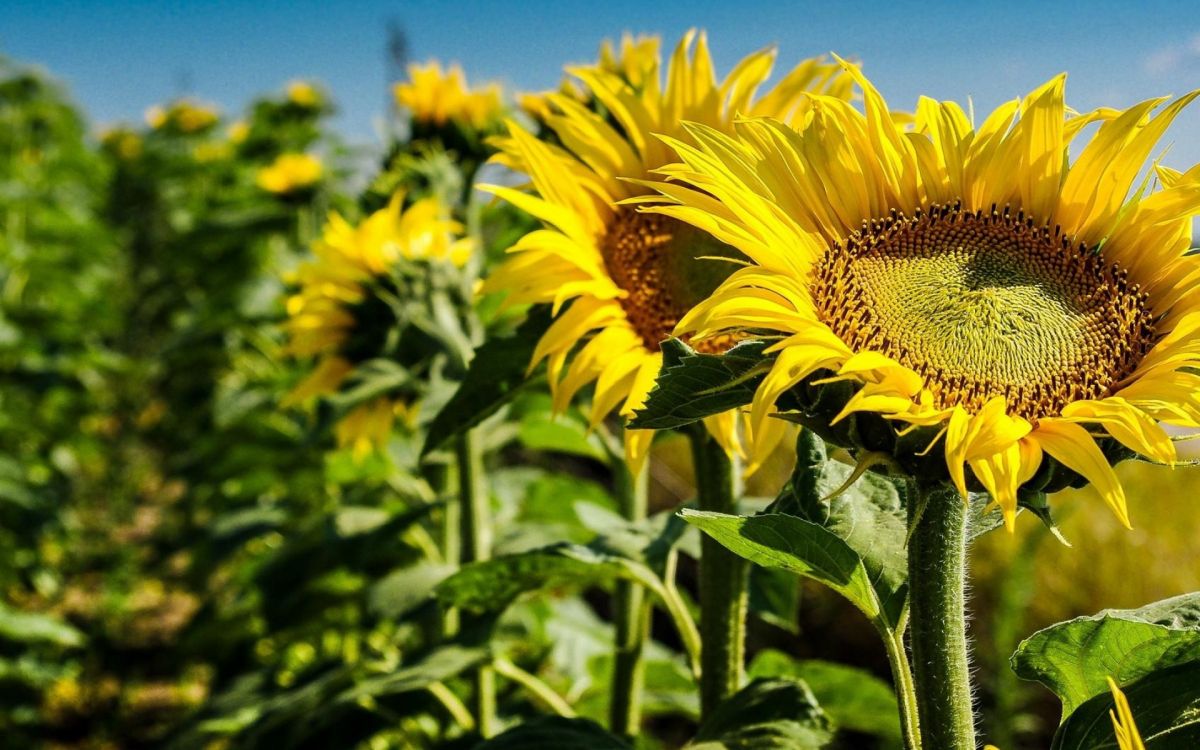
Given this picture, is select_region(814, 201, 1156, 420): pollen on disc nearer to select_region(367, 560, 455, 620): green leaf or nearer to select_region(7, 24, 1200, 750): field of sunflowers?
select_region(7, 24, 1200, 750): field of sunflowers

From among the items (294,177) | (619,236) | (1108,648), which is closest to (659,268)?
(619,236)

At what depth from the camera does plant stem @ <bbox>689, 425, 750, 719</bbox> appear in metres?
1.08

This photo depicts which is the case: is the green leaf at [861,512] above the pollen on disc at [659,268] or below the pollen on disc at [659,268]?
below

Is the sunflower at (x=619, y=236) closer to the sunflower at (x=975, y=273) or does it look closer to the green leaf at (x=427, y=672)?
the sunflower at (x=975, y=273)

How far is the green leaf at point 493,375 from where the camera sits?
1.09 metres

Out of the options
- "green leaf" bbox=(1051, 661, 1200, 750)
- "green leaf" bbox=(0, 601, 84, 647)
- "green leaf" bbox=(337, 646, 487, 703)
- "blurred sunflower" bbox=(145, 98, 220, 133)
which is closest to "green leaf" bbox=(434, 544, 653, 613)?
"green leaf" bbox=(337, 646, 487, 703)

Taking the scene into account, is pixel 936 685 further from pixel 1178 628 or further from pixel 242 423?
pixel 242 423

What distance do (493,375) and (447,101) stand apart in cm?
142

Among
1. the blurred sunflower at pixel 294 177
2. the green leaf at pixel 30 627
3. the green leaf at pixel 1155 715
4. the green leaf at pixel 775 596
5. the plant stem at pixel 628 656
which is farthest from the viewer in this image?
the blurred sunflower at pixel 294 177

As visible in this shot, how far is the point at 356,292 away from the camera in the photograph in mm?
1707

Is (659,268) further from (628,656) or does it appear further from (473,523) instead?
(473,523)

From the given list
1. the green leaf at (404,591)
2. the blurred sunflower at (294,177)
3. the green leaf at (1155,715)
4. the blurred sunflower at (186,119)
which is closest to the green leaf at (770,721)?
the green leaf at (1155,715)

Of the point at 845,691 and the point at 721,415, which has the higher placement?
the point at 721,415

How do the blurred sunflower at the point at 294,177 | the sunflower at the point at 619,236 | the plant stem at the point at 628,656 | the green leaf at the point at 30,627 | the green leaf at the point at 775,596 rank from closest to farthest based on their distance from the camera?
1. the sunflower at the point at 619,236
2. the green leaf at the point at 775,596
3. the plant stem at the point at 628,656
4. the green leaf at the point at 30,627
5. the blurred sunflower at the point at 294,177
